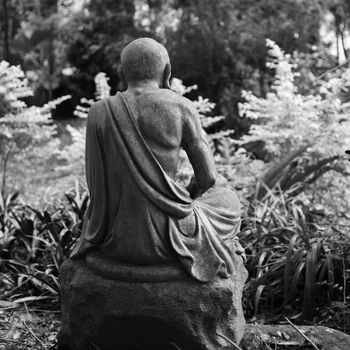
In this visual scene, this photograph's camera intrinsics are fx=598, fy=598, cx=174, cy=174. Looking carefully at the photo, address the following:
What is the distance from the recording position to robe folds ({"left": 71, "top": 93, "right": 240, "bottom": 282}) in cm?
279

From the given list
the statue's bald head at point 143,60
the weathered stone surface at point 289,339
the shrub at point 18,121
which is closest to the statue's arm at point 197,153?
the statue's bald head at point 143,60

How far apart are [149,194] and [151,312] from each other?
21.6 inches

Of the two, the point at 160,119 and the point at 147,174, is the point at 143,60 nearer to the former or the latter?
the point at 160,119

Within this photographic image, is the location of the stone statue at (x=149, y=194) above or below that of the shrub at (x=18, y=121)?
above

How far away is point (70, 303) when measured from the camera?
9.73 ft

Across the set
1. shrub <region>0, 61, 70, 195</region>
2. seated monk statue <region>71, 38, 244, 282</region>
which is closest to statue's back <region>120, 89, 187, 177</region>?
seated monk statue <region>71, 38, 244, 282</region>

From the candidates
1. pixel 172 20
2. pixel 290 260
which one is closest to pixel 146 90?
pixel 290 260

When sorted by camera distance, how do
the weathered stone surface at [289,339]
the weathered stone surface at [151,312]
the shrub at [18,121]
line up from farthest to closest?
the shrub at [18,121], the weathered stone surface at [289,339], the weathered stone surface at [151,312]

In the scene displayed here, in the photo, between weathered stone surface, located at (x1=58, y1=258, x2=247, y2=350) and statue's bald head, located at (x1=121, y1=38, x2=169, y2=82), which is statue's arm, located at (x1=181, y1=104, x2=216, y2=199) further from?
weathered stone surface, located at (x1=58, y1=258, x2=247, y2=350)

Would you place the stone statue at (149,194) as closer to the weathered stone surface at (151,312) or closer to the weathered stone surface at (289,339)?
the weathered stone surface at (151,312)

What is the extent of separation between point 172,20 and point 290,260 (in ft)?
30.2

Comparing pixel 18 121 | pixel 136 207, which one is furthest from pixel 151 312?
pixel 18 121

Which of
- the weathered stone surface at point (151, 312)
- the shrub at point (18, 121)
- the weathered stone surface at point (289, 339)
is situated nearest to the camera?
the weathered stone surface at point (151, 312)

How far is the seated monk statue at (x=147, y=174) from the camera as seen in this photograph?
2787 mm
